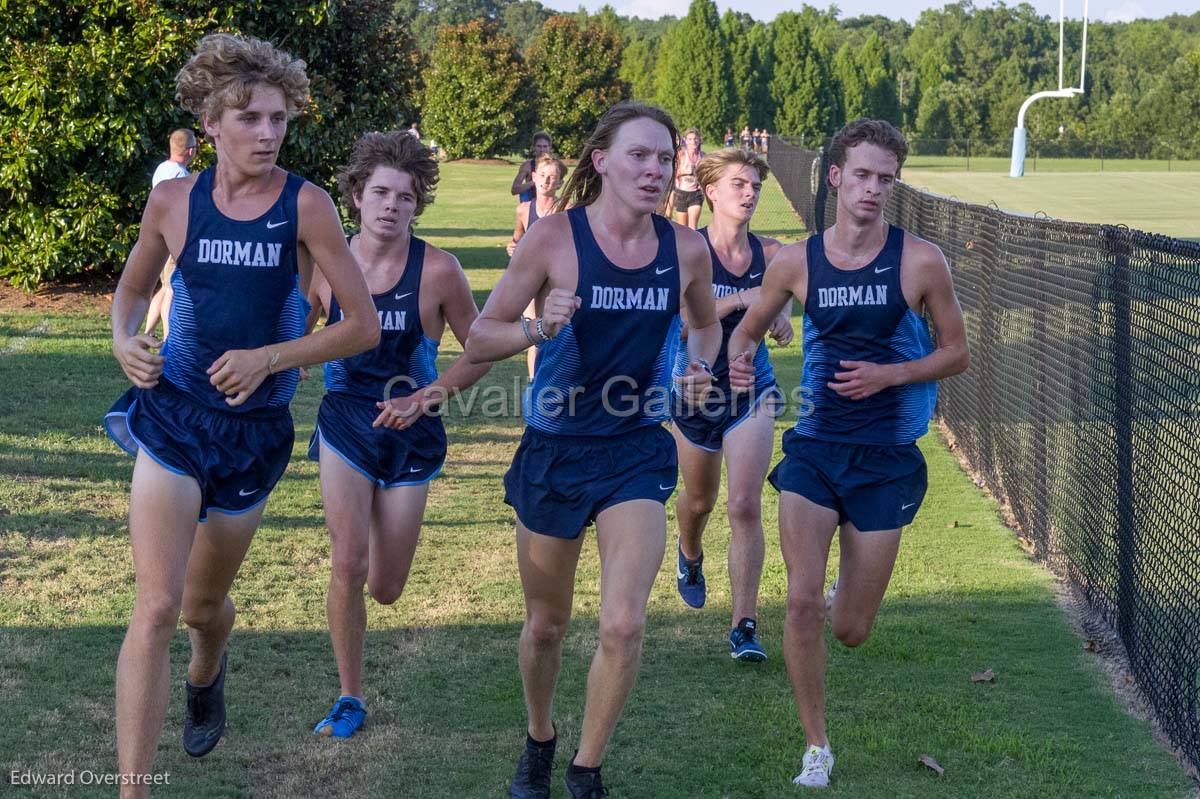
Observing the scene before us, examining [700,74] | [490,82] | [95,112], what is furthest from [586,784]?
[700,74]

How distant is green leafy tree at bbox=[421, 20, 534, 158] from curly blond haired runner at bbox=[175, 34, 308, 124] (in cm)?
5548

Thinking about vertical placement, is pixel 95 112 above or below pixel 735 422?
above

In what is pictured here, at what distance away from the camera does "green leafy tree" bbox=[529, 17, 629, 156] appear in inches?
2496

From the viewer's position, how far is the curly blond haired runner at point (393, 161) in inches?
222

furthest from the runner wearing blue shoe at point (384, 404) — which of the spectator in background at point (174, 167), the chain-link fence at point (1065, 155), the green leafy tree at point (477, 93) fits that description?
the chain-link fence at point (1065, 155)

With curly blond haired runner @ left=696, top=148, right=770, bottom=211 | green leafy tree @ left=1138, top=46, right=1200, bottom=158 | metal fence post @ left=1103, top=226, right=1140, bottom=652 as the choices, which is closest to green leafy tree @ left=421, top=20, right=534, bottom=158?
green leafy tree @ left=1138, top=46, right=1200, bottom=158

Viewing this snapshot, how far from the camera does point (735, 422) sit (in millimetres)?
6762

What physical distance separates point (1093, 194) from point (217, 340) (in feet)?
150

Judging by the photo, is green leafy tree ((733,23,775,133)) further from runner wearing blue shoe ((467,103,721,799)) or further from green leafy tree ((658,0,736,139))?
runner wearing blue shoe ((467,103,721,799))

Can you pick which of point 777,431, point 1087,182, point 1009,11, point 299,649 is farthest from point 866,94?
point 299,649

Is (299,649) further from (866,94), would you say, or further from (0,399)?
(866,94)

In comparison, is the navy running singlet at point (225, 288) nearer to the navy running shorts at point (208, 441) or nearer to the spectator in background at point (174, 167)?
the navy running shorts at point (208, 441)

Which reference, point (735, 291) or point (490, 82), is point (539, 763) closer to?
point (735, 291)
